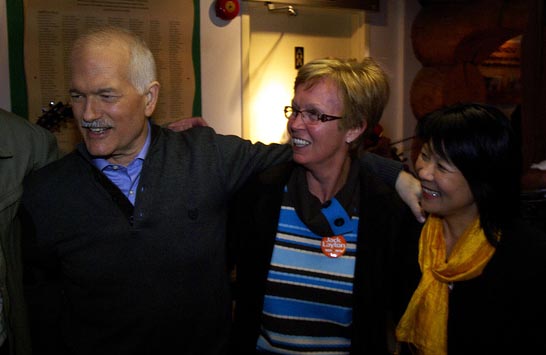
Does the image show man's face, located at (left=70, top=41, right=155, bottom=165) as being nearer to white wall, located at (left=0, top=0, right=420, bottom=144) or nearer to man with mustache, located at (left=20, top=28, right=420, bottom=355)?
man with mustache, located at (left=20, top=28, right=420, bottom=355)

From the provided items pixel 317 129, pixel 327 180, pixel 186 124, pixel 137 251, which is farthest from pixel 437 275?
pixel 186 124

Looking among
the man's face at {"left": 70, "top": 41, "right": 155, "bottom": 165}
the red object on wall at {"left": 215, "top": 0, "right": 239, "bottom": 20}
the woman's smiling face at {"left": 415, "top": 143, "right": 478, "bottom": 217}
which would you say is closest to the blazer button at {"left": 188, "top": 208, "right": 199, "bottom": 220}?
the man's face at {"left": 70, "top": 41, "right": 155, "bottom": 165}

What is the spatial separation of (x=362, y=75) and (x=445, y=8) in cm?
317

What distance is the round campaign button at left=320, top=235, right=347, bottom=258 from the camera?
5.22 feet

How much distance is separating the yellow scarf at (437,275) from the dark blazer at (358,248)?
0.07 meters

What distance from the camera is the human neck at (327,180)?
170 centimetres

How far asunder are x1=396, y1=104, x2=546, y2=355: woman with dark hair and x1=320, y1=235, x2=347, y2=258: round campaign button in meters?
0.26

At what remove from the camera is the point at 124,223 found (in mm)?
1492

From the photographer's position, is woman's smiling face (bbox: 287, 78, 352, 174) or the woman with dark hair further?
woman's smiling face (bbox: 287, 78, 352, 174)

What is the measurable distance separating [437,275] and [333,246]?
323 millimetres

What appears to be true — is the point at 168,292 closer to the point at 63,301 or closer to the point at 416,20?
the point at 63,301

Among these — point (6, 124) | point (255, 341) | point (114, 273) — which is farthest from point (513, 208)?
point (6, 124)

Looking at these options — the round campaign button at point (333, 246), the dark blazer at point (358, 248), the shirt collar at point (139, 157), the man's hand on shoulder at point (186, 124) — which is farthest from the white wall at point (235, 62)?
the round campaign button at point (333, 246)

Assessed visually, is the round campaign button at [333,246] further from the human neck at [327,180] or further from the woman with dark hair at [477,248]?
the woman with dark hair at [477,248]
